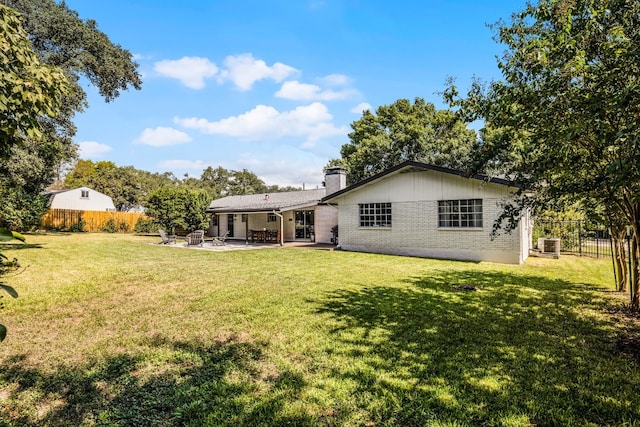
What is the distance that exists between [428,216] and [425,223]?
338mm

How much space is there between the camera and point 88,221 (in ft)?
101

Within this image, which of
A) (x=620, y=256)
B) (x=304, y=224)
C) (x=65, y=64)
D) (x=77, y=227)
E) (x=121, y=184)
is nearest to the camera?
(x=620, y=256)

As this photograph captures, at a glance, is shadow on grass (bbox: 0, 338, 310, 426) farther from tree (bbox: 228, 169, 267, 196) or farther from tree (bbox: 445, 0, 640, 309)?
tree (bbox: 228, 169, 267, 196)

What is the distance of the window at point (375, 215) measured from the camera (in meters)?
15.9

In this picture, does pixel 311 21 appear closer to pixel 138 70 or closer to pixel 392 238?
pixel 392 238

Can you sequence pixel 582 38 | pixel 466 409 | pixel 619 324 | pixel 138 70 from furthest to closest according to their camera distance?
1. pixel 138 70
2. pixel 619 324
3. pixel 582 38
4. pixel 466 409

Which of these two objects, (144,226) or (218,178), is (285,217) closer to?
(144,226)

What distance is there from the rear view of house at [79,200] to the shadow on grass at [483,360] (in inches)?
1597

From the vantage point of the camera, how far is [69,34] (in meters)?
16.5

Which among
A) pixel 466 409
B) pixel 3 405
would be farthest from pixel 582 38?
pixel 3 405

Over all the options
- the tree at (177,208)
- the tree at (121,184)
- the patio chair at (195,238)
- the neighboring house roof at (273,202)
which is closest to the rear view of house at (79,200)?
the tree at (121,184)

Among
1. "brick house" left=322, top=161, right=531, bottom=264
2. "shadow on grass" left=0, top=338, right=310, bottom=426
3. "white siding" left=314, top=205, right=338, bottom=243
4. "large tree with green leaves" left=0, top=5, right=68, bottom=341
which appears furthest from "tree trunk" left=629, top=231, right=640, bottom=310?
"white siding" left=314, top=205, right=338, bottom=243

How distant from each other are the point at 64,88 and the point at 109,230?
109 ft

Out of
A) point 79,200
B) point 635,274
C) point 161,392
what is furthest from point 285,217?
point 79,200
